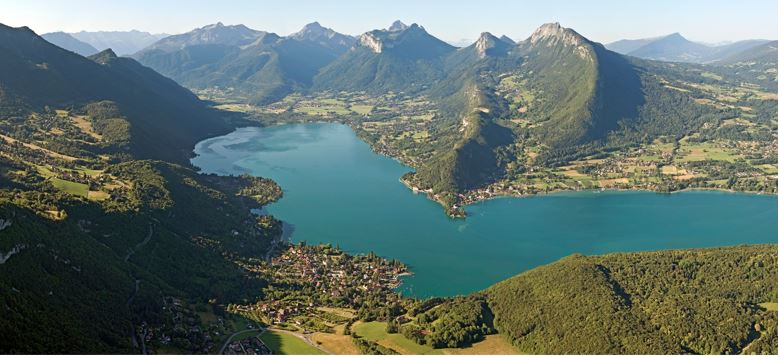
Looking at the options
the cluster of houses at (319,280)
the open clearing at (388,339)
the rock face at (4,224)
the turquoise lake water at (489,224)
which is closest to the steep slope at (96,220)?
the rock face at (4,224)

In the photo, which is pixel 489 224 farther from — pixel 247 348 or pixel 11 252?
pixel 11 252

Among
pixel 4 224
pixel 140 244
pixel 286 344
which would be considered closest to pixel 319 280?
pixel 286 344

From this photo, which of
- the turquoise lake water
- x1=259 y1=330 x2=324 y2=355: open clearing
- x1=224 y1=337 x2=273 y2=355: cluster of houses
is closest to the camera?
x1=224 y1=337 x2=273 y2=355: cluster of houses

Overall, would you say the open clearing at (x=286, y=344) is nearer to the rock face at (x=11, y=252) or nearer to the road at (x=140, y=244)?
the road at (x=140, y=244)

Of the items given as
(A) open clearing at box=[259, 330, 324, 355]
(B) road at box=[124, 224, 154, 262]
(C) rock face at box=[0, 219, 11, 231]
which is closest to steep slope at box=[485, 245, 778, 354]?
(A) open clearing at box=[259, 330, 324, 355]

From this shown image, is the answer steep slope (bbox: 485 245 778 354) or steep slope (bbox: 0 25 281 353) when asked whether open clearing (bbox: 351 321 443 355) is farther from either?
steep slope (bbox: 0 25 281 353)
